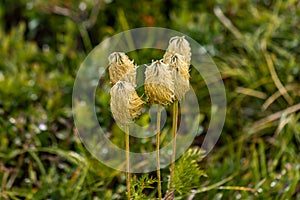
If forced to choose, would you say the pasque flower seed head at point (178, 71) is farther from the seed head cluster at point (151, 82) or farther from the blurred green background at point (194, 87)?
the blurred green background at point (194, 87)

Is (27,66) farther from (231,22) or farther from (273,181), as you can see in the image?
(273,181)

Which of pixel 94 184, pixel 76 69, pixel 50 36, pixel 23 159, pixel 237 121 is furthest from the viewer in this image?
pixel 50 36

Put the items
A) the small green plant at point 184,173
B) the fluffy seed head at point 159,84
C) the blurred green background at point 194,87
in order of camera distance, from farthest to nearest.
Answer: the blurred green background at point 194,87 < the small green plant at point 184,173 < the fluffy seed head at point 159,84

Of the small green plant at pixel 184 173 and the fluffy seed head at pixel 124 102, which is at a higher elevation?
the fluffy seed head at pixel 124 102

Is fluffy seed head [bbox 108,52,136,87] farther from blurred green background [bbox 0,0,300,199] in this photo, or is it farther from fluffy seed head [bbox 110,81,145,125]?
blurred green background [bbox 0,0,300,199]

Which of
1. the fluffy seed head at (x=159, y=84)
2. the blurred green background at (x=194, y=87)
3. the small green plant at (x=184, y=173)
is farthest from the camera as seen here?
the blurred green background at (x=194, y=87)

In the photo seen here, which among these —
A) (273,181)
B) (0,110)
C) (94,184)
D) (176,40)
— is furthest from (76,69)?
(176,40)

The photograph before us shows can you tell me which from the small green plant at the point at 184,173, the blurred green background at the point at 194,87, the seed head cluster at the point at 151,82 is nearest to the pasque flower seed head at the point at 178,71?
the seed head cluster at the point at 151,82
